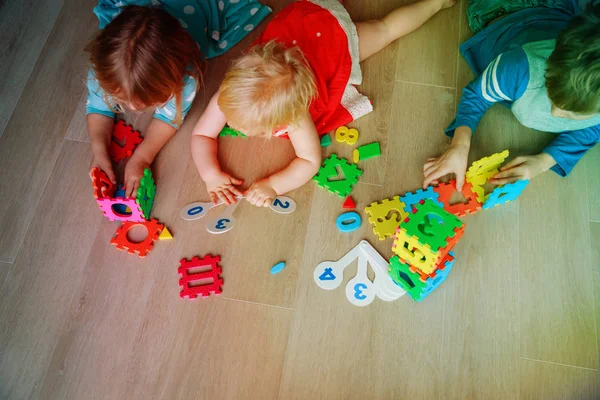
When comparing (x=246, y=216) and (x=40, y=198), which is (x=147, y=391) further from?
(x=40, y=198)

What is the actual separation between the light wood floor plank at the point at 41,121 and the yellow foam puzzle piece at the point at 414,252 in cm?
86

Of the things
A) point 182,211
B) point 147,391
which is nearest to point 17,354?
point 147,391

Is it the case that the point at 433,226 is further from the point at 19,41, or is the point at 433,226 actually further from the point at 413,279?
the point at 19,41

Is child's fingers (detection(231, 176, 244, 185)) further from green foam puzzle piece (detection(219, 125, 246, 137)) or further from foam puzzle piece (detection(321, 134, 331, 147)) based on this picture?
foam puzzle piece (detection(321, 134, 331, 147))

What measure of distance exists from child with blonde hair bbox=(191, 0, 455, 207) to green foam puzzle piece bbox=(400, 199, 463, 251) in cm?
30

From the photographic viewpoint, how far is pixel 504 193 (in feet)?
3.51

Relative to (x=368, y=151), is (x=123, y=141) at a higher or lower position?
higher

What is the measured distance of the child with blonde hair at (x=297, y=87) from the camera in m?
0.88

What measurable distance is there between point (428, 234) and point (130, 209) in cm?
67

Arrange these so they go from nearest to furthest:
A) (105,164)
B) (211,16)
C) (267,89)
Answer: (267,89) → (105,164) → (211,16)

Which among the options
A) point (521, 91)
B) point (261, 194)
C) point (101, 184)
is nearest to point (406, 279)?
point (261, 194)

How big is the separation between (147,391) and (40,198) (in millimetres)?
531

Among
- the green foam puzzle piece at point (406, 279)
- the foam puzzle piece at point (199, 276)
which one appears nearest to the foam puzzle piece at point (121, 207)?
the foam puzzle piece at point (199, 276)

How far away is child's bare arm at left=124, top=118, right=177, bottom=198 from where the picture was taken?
1097 mm
